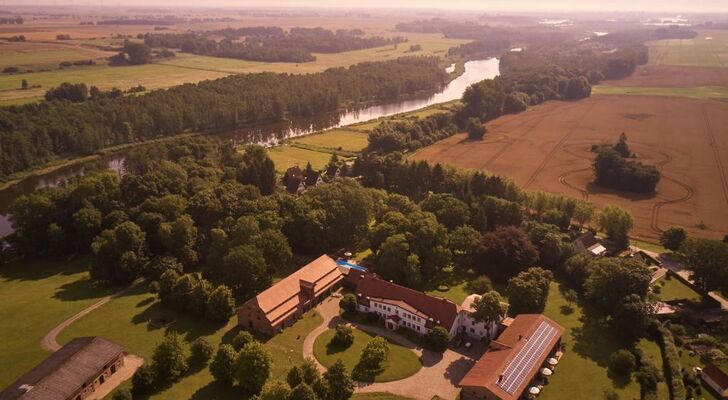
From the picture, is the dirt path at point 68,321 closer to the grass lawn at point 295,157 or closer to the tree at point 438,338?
the tree at point 438,338

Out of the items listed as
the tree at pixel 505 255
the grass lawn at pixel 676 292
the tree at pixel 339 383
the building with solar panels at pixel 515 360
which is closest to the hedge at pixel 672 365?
the grass lawn at pixel 676 292

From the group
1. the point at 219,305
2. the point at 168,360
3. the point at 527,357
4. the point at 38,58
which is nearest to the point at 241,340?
the point at 168,360

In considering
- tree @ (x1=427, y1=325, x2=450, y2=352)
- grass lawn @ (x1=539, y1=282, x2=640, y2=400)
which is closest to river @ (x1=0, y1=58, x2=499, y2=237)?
tree @ (x1=427, y1=325, x2=450, y2=352)

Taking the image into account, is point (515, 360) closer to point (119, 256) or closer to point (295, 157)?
point (119, 256)

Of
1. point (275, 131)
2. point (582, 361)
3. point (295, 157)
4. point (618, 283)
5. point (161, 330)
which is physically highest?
point (618, 283)

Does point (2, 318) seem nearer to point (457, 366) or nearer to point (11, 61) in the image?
point (457, 366)

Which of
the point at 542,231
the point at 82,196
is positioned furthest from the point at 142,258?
the point at 542,231
